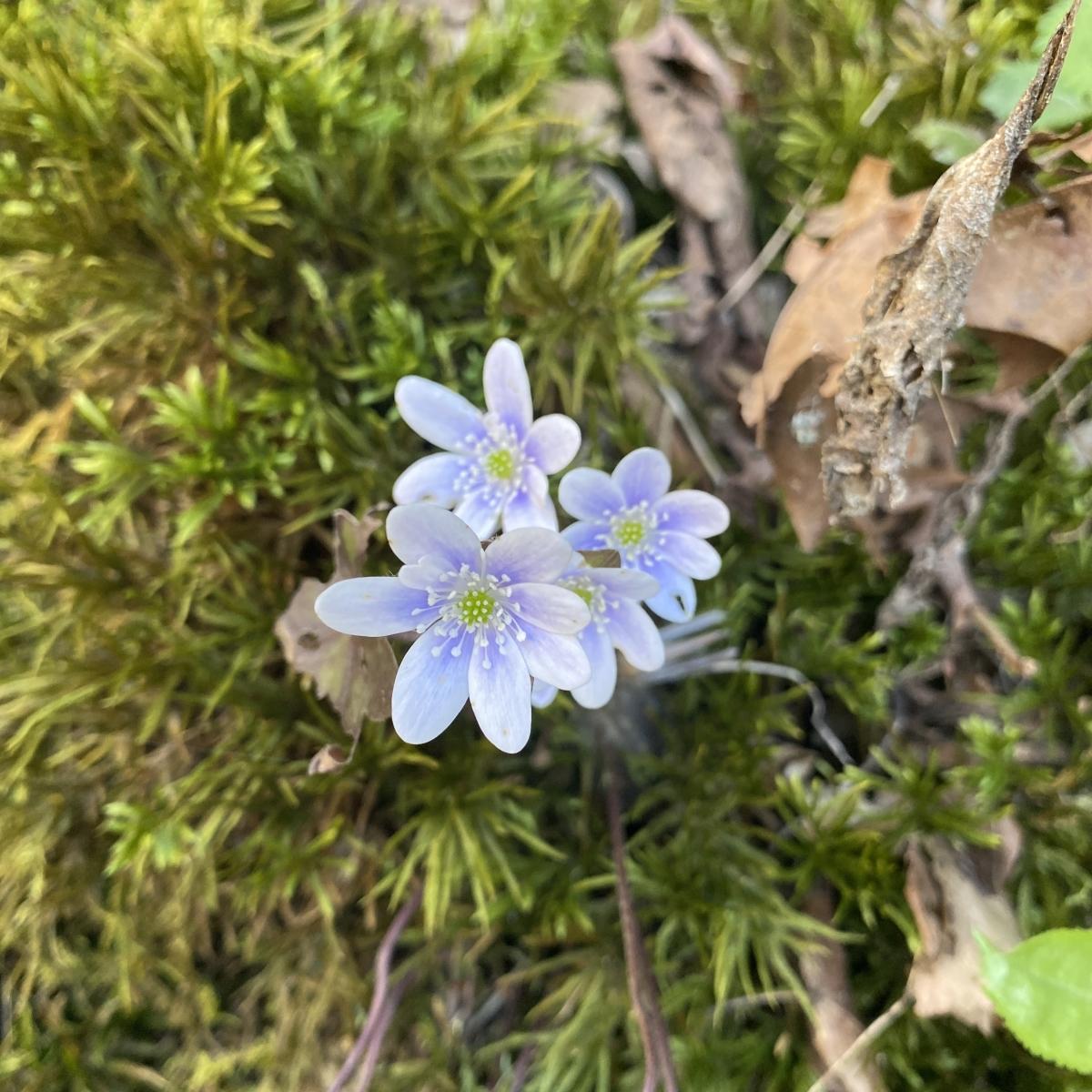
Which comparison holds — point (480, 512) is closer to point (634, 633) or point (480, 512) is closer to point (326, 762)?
point (634, 633)

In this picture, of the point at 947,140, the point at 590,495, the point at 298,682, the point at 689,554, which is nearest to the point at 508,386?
the point at 590,495

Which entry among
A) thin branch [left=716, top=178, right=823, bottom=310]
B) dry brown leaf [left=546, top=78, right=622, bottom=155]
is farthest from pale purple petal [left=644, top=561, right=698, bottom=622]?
dry brown leaf [left=546, top=78, right=622, bottom=155]

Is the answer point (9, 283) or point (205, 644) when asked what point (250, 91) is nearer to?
point (9, 283)

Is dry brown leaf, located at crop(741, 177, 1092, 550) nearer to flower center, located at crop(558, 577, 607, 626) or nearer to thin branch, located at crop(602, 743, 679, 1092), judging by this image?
flower center, located at crop(558, 577, 607, 626)

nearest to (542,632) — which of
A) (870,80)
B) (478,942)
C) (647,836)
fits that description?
(647,836)

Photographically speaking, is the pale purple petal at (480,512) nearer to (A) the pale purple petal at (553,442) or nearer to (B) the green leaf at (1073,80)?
(A) the pale purple petal at (553,442)

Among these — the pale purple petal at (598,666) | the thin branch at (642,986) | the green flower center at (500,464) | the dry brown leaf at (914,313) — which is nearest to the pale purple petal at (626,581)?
the pale purple petal at (598,666)
